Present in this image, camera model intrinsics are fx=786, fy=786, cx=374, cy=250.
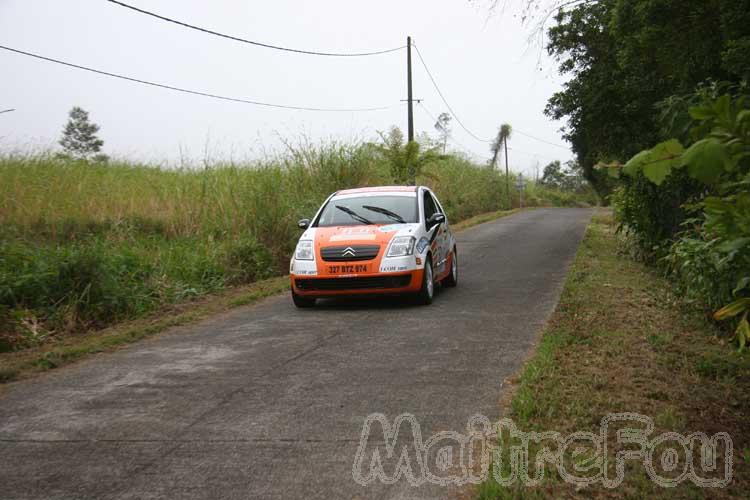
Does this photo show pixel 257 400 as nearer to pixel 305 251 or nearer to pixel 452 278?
pixel 305 251

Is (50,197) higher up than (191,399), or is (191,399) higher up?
(50,197)

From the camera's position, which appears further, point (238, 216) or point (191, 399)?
point (238, 216)

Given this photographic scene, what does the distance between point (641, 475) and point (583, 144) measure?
19.2 meters

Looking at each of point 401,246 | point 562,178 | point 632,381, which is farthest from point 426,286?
point 562,178

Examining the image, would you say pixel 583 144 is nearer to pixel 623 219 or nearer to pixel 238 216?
pixel 623 219

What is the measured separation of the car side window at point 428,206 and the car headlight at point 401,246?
110 cm

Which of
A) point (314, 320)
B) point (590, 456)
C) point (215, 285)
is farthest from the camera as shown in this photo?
point (215, 285)

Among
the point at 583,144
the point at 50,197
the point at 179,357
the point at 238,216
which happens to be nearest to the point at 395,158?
the point at 583,144

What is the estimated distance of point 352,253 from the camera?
35.5 ft

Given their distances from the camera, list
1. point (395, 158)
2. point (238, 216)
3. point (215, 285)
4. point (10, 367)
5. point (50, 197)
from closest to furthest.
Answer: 1. point (10, 367)
2. point (215, 285)
3. point (50, 197)
4. point (238, 216)
5. point (395, 158)

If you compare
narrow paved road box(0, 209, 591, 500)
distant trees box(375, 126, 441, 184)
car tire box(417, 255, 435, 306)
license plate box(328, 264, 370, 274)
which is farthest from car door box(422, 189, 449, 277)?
distant trees box(375, 126, 441, 184)

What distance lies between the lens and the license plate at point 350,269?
10.8 meters

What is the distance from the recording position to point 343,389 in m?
6.47

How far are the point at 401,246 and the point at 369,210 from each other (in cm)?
133
